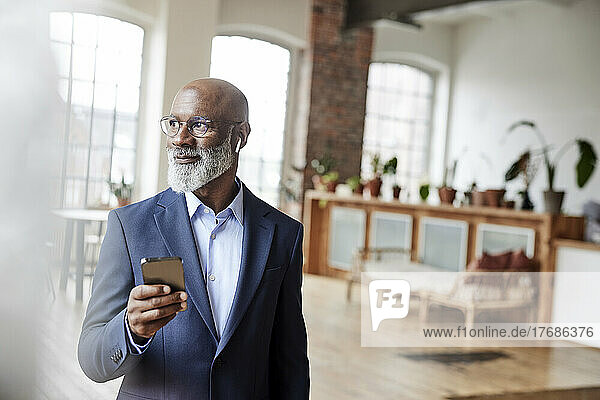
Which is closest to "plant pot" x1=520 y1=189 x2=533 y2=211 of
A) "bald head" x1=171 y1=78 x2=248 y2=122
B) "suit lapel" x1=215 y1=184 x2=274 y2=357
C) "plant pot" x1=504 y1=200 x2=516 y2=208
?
"plant pot" x1=504 y1=200 x2=516 y2=208

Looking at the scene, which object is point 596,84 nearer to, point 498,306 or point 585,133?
point 585,133

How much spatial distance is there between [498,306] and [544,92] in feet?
16.2

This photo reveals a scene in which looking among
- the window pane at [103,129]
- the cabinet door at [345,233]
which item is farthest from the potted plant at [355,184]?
the window pane at [103,129]

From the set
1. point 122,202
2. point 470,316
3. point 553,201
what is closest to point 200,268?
point 122,202

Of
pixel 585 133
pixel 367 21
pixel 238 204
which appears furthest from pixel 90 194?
pixel 585 133

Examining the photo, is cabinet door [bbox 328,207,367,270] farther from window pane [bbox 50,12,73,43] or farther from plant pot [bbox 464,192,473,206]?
window pane [bbox 50,12,73,43]

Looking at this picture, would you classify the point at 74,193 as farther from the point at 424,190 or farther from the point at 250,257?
the point at 424,190

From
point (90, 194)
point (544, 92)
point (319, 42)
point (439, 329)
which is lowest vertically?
point (439, 329)

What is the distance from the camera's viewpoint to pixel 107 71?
6.13 ft

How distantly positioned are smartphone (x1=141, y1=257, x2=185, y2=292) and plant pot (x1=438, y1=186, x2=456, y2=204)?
15.8 feet

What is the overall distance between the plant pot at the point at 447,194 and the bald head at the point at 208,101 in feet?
15.2

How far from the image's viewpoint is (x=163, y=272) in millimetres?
1165

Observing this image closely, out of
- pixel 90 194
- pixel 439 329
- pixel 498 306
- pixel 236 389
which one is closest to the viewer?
pixel 236 389

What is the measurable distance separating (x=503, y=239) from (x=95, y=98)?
4.03 metres
